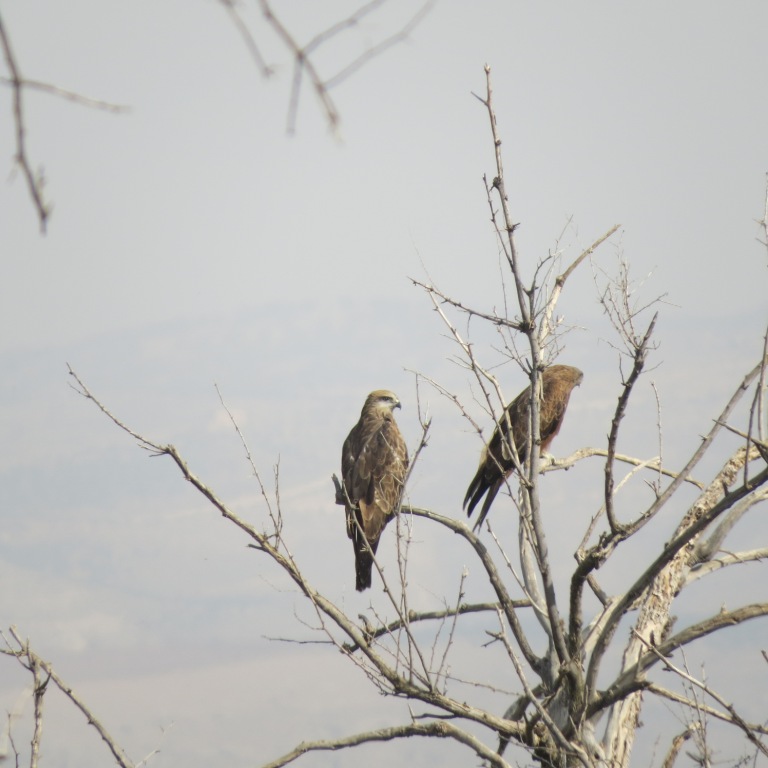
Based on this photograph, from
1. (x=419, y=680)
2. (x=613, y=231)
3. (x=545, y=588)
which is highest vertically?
(x=613, y=231)

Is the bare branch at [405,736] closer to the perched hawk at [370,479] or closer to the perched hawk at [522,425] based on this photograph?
the perched hawk at [370,479]

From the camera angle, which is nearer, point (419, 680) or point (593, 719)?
point (419, 680)

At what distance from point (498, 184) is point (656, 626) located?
4.20 meters

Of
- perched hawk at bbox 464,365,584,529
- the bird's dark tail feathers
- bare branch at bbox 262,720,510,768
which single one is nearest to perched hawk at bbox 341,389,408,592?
the bird's dark tail feathers

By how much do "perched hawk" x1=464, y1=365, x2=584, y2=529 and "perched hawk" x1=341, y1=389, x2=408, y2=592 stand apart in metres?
0.94

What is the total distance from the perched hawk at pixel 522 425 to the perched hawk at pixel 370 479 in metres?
0.94

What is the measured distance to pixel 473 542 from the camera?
8352mm

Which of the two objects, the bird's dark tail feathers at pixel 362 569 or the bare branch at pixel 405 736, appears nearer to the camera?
the bare branch at pixel 405 736

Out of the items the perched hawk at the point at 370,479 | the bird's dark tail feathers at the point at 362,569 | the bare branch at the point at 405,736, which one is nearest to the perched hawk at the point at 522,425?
the perched hawk at the point at 370,479

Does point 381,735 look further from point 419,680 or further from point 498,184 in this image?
point 498,184

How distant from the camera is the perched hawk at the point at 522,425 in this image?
37.1ft

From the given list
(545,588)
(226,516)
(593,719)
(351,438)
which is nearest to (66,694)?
(226,516)

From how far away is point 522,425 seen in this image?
12508 millimetres

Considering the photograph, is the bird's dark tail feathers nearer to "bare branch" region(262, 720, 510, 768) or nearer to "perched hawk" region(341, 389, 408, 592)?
"perched hawk" region(341, 389, 408, 592)
